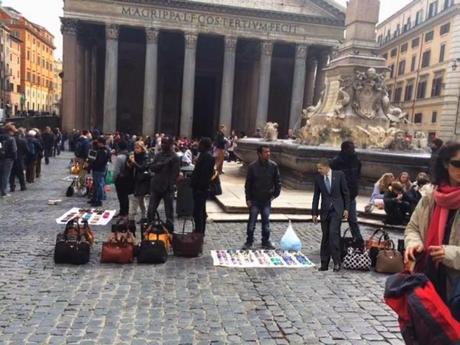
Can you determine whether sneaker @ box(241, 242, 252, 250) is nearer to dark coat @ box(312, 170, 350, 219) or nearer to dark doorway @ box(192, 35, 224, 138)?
dark coat @ box(312, 170, 350, 219)

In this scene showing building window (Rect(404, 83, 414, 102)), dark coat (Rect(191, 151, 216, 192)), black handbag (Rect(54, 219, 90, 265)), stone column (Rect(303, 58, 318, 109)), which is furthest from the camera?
building window (Rect(404, 83, 414, 102))

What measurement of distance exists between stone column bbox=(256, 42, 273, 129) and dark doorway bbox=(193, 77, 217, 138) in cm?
762

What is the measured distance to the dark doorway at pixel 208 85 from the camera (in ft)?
133

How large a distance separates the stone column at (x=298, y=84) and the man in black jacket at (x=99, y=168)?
26.1 metres

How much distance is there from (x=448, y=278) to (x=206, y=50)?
3990cm

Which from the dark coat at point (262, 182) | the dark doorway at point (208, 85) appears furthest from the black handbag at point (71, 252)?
the dark doorway at point (208, 85)

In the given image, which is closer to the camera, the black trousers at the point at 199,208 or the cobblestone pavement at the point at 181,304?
the cobblestone pavement at the point at 181,304

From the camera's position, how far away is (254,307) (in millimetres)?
4730

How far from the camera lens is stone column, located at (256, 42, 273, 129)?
34812mm

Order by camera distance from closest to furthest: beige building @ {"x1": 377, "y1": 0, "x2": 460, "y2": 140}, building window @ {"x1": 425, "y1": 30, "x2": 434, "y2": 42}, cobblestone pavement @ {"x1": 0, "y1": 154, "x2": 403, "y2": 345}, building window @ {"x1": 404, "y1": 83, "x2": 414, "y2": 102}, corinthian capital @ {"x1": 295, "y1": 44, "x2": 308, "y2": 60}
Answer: cobblestone pavement @ {"x1": 0, "y1": 154, "x2": 403, "y2": 345} → corinthian capital @ {"x1": 295, "y1": 44, "x2": 308, "y2": 60} → beige building @ {"x1": 377, "y1": 0, "x2": 460, "y2": 140} → building window @ {"x1": 425, "y1": 30, "x2": 434, "y2": 42} → building window @ {"x1": 404, "y1": 83, "x2": 414, "y2": 102}

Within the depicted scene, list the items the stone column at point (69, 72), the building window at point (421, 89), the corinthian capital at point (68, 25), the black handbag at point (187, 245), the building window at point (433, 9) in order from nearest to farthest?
the black handbag at point (187, 245) → the corinthian capital at point (68, 25) → the stone column at point (69, 72) → the building window at point (421, 89) → the building window at point (433, 9)

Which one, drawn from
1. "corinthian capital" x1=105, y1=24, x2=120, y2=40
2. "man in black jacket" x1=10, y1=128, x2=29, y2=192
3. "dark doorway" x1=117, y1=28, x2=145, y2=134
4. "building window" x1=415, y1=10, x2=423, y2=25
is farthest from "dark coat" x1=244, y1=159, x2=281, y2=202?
"building window" x1=415, y1=10, x2=423, y2=25

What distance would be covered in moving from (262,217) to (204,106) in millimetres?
36421

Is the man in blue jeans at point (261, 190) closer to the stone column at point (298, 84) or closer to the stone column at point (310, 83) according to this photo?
the stone column at point (298, 84)
